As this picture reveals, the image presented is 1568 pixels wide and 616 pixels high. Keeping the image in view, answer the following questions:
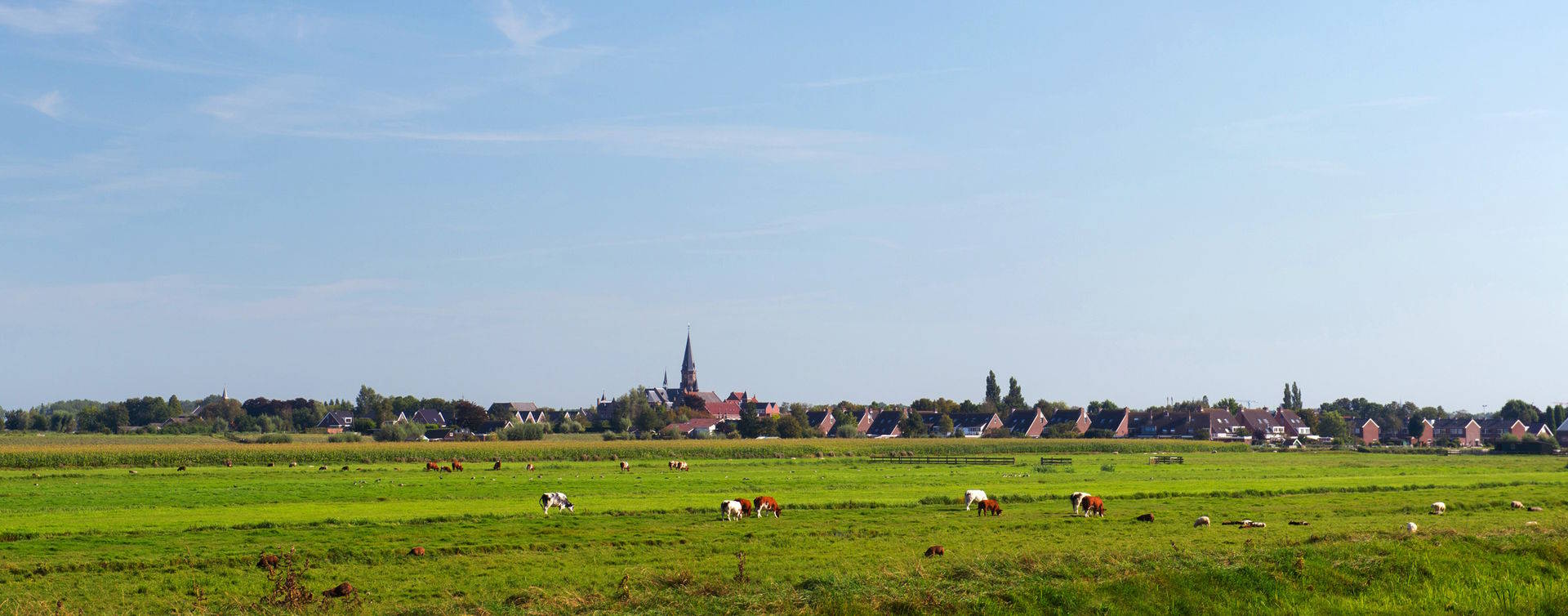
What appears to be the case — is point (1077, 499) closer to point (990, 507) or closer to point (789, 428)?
point (990, 507)

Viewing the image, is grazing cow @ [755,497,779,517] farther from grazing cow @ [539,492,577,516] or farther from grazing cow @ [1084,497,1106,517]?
grazing cow @ [1084,497,1106,517]

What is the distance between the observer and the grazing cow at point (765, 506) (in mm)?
42000

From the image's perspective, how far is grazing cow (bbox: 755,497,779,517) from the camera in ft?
138

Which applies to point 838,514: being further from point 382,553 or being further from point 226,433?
point 226,433

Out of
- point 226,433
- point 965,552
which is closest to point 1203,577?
point 965,552

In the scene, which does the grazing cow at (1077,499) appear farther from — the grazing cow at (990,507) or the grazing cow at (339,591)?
the grazing cow at (339,591)

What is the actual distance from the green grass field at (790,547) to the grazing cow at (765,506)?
0.80 metres

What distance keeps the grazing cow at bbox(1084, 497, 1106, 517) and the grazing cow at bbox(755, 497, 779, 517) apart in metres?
10.7

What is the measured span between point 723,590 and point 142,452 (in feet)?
265

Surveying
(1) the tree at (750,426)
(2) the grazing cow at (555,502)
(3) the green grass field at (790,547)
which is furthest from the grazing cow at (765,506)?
(1) the tree at (750,426)

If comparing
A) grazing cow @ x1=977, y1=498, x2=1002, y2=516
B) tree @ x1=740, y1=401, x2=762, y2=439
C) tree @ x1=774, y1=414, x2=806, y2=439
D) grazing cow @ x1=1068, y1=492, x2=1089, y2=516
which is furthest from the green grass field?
tree @ x1=740, y1=401, x2=762, y2=439

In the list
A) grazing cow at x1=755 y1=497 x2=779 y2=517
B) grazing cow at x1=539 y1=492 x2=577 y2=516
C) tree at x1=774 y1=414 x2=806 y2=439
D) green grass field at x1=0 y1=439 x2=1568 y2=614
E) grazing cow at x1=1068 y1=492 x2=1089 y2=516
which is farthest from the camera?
tree at x1=774 y1=414 x2=806 y2=439

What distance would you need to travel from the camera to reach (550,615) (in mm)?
20578

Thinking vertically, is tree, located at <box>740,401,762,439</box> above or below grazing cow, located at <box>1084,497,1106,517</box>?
above
